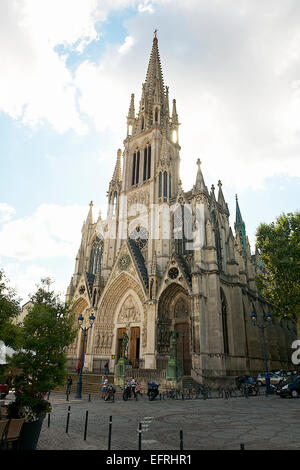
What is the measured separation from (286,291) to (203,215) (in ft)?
31.9

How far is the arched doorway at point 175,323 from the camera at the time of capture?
2612cm

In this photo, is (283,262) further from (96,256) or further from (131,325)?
(96,256)

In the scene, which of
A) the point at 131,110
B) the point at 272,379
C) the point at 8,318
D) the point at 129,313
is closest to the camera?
the point at 8,318

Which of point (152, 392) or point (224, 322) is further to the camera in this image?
point (224, 322)

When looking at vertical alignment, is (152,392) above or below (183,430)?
above

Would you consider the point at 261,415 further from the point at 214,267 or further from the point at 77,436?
the point at 214,267

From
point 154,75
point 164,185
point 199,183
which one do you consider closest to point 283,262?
point 199,183

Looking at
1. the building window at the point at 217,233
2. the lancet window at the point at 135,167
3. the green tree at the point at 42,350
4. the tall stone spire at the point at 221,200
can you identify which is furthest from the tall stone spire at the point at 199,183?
the green tree at the point at 42,350

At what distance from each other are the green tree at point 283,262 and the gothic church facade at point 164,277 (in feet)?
13.5

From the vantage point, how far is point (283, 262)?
2345cm

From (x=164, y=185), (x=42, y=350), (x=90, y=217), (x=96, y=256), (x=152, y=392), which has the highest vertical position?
(x=164, y=185)

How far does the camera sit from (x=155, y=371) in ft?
72.0

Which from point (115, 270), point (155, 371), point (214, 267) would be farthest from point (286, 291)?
point (115, 270)
